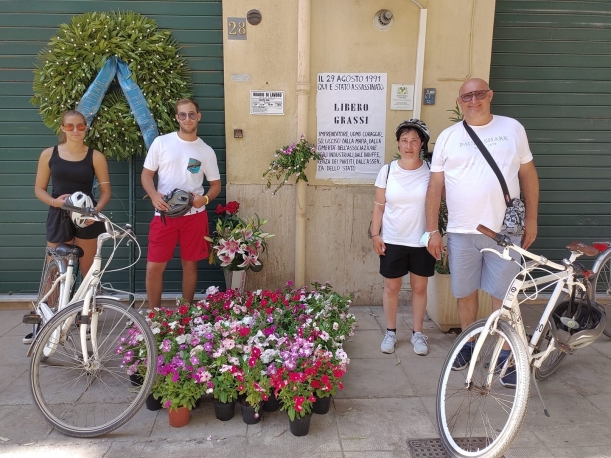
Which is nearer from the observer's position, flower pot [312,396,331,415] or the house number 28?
flower pot [312,396,331,415]

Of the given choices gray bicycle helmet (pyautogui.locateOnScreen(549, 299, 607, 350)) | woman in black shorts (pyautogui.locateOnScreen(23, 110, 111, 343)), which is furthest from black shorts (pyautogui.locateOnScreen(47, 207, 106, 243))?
gray bicycle helmet (pyautogui.locateOnScreen(549, 299, 607, 350))

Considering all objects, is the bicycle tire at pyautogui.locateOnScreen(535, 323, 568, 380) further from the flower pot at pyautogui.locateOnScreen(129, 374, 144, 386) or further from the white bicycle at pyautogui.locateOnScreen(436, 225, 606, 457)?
the flower pot at pyautogui.locateOnScreen(129, 374, 144, 386)

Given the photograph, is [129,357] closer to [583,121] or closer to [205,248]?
[205,248]

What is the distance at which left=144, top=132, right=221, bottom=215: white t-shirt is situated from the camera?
3.93 m

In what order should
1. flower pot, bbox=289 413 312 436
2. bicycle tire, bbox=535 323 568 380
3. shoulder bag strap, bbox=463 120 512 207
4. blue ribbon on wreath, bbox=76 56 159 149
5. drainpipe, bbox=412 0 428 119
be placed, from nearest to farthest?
flower pot, bbox=289 413 312 436
shoulder bag strap, bbox=463 120 512 207
bicycle tire, bbox=535 323 568 380
blue ribbon on wreath, bbox=76 56 159 149
drainpipe, bbox=412 0 428 119

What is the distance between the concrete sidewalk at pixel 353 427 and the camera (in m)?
2.78

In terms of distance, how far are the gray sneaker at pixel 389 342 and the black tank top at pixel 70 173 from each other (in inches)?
107

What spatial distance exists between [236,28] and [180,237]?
6.71 ft

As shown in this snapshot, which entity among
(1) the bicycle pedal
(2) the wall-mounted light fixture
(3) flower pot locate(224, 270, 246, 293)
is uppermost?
(2) the wall-mounted light fixture

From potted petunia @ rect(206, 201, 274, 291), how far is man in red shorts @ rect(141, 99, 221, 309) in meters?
0.18

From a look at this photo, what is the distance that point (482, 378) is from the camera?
2.82 m

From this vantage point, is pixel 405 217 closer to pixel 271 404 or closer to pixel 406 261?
pixel 406 261

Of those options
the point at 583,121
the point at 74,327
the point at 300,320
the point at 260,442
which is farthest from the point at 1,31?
the point at 583,121

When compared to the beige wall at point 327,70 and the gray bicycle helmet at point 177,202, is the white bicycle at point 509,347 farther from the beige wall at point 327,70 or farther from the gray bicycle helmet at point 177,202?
the gray bicycle helmet at point 177,202
